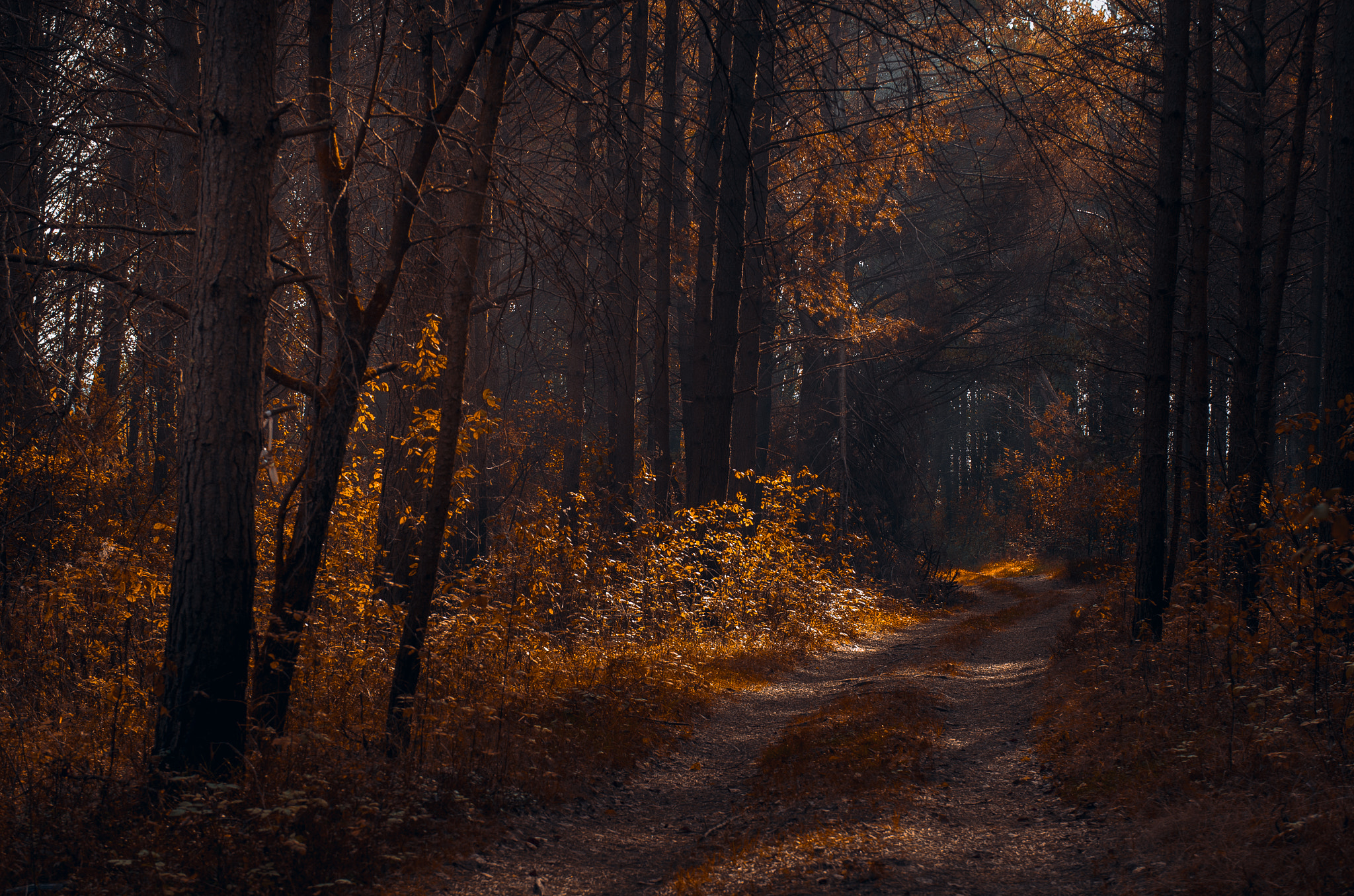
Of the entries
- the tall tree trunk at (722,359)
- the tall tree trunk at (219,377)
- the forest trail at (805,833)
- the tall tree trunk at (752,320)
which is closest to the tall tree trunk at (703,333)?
the tall tree trunk at (722,359)

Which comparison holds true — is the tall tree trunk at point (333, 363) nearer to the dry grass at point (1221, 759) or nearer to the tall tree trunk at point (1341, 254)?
the dry grass at point (1221, 759)

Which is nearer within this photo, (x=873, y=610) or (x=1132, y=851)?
(x=1132, y=851)

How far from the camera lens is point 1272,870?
12.8 feet

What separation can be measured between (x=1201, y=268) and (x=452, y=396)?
9.15 meters

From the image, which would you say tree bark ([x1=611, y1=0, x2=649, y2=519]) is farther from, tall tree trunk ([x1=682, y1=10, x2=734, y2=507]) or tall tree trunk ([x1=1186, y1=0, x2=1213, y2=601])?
tall tree trunk ([x1=1186, y1=0, x2=1213, y2=601])

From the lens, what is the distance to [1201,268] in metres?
10.5

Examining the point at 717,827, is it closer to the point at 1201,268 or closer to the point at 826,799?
the point at 826,799

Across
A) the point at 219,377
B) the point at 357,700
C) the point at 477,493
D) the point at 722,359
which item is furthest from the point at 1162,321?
the point at 219,377

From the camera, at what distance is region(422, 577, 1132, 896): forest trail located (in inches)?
176

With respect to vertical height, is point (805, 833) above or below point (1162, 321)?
below

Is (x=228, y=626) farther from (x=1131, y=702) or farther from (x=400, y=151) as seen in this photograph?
(x=1131, y=702)

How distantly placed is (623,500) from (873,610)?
5439 millimetres

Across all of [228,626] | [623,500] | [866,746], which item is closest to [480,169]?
[228,626]

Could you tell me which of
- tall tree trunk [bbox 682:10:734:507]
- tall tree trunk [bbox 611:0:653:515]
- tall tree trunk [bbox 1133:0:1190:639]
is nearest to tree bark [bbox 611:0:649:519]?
tall tree trunk [bbox 611:0:653:515]
